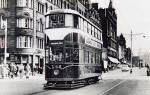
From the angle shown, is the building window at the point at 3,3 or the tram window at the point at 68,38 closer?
the tram window at the point at 68,38

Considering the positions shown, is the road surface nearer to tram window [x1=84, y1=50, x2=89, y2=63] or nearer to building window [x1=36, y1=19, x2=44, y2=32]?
tram window [x1=84, y1=50, x2=89, y2=63]

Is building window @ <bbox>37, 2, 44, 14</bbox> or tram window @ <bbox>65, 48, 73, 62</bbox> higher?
building window @ <bbox>37, 2, 44, 14</bbox>

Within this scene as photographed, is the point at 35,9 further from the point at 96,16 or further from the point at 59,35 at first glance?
the point at 96,16

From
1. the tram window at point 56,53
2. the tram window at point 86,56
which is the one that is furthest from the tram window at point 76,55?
the tram window at point 86,56

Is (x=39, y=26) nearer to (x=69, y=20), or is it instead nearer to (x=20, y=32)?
(x=20, y=32)

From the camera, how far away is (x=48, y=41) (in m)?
19.2

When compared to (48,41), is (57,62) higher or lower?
lower

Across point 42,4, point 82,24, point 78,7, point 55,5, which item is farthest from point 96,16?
point 82,24

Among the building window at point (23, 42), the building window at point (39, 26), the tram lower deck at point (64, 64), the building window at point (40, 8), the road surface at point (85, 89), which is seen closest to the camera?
the road surface at point (85, 89)

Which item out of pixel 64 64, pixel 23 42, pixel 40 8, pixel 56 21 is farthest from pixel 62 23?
pixel 40 8

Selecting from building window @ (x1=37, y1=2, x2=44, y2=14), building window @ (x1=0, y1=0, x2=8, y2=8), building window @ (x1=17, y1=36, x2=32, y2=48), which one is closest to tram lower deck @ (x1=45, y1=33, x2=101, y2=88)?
building window @ (x1=17, y1=36, x2=32, y2=48)

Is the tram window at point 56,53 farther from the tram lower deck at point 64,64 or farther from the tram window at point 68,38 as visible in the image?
the tram window at point 68,38

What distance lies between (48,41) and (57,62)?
1516mm

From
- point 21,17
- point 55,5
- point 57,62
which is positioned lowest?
point 57,62
